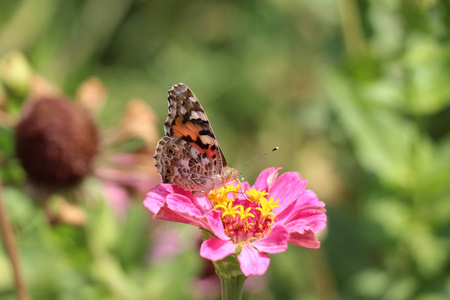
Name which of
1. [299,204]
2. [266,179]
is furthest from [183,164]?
[299,204]

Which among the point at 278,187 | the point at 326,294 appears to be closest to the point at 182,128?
the point at 278,187

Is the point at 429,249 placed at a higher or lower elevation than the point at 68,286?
lower

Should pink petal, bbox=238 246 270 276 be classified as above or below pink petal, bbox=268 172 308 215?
below

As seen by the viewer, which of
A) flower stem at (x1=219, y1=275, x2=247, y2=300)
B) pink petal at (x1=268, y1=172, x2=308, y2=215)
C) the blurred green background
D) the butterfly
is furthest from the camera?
the blurred green background

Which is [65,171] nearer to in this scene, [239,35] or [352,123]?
[352,123]

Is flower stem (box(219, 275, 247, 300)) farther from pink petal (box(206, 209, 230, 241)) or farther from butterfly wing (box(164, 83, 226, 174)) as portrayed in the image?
butterfly wing (box(164, 83, 226, 174))

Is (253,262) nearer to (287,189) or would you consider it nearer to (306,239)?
(306,239)

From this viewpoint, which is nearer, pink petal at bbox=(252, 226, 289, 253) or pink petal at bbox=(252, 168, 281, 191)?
pink petal at bbox=(252, 226, 289, 253)

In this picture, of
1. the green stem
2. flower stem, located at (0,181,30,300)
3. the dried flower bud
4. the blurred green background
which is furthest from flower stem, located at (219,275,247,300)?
the dried flower bud
